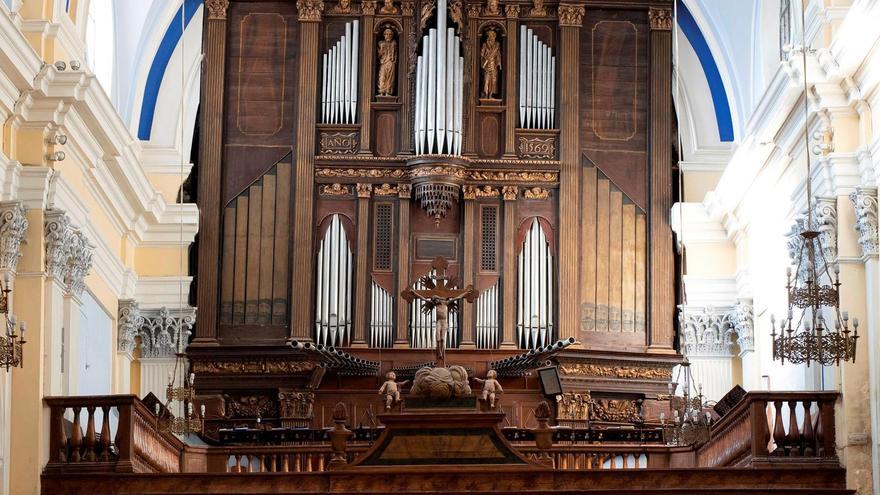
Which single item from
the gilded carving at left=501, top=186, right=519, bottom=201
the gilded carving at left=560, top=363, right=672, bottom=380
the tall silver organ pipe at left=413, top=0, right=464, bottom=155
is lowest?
the gilded carving at left=560, top=363, right=672, bottom=380

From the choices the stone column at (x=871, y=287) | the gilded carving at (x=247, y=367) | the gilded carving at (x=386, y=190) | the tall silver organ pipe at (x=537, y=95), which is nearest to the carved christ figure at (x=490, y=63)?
the tall silver organ pipe at (x=537, y=95)

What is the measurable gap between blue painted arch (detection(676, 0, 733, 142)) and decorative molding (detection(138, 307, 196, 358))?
26.5ft

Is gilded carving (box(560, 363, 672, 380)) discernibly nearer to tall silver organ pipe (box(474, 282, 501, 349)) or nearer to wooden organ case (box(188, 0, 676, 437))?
wooden organ case (box(188, 0, 676, 437))

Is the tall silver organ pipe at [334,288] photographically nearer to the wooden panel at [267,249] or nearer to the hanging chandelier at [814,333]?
the wooden panel at [267,249]

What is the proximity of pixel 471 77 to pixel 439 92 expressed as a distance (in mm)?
739

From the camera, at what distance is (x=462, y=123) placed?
27.9m

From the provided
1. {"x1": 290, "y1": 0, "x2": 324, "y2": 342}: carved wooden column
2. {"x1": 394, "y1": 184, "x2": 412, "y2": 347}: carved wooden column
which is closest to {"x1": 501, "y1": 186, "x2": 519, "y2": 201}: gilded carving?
{"x1": 394, "y1": 184, "x2": 412, "y2": 347}: carved wooden column

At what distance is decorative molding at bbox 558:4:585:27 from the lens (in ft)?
93.5

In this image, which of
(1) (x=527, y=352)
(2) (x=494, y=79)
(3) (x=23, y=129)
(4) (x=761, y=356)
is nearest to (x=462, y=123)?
(2) (x=494, y=79)

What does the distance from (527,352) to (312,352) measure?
113 inches

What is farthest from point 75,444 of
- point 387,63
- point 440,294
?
point 387,63

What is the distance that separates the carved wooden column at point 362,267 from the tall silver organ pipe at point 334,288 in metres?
0.11

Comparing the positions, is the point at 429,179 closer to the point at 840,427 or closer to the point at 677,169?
the point at 677,169

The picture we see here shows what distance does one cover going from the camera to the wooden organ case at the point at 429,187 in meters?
27.4
